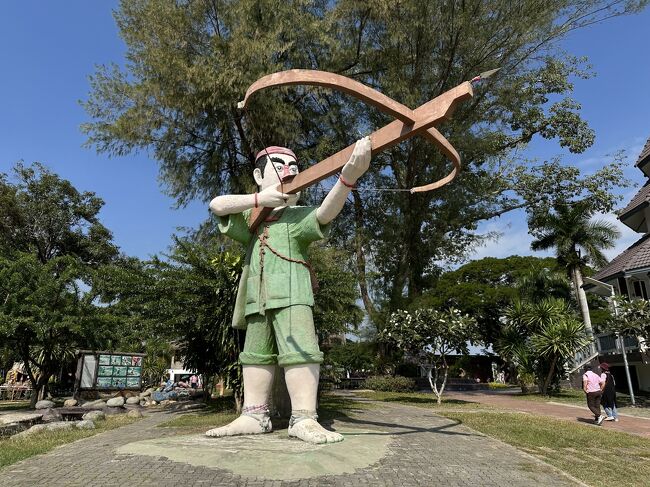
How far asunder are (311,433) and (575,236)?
64.4 ft

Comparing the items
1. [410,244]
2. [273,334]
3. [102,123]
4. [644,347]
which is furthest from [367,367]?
[273,334]

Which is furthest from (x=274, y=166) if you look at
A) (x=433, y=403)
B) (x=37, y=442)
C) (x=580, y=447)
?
(x=433, y=403)

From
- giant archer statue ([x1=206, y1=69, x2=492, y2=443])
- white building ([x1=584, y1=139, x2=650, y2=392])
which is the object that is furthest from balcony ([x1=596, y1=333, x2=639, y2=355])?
giant archer statue ([x1=206, y1=69, x2=492, y2=443])

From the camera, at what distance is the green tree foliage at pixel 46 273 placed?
14422mm

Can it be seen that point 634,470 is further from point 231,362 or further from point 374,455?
point 231,362

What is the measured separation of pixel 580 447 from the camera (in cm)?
665

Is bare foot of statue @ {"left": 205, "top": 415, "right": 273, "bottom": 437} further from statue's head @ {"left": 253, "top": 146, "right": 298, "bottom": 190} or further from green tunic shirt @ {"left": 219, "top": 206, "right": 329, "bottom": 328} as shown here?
statue's head @ {"left": 253, "top": 146, "right": 298, "bottom": 190}

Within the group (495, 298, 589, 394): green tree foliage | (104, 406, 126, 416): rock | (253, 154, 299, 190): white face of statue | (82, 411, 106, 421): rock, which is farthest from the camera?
(495, 298, 589, 394): green tree foliage

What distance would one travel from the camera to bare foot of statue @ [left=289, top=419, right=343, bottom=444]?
16.6 feet

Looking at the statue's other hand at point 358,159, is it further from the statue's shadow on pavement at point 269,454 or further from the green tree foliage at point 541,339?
the green tree foliage at point 541,339

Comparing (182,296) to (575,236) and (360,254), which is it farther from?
(575,236)

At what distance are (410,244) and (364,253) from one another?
6.02 ft

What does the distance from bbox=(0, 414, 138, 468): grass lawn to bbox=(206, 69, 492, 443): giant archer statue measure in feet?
6.58

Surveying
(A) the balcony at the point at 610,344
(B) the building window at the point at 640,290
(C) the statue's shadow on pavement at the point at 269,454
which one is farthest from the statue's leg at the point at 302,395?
(B) the building window at the point at 640,290
